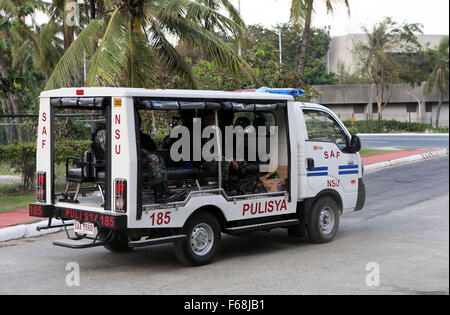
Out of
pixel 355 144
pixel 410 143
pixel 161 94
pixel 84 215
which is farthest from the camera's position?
pixel 410 143

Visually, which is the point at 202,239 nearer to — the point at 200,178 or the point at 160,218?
the point at 160,218

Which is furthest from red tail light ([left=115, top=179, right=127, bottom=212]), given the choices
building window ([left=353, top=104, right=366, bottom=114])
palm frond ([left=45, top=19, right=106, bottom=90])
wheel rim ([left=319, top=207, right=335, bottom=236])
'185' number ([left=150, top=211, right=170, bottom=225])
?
building window ([left=353, top=104, right=366, bottom=114])

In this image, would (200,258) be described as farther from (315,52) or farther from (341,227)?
(315,52)

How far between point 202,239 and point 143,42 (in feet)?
22.3

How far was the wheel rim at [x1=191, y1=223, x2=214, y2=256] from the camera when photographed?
324 inches

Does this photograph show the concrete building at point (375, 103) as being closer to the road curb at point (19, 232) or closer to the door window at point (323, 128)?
the door window at point (323, 128)

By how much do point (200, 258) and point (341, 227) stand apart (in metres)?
3.75

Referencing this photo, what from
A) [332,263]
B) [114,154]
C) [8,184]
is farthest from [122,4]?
[332,263]

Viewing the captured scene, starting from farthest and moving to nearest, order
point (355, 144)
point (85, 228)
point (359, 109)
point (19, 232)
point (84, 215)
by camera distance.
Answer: point (359, 109), point (19, 232), point (355, 144), point (85, 228), point (84, 215)

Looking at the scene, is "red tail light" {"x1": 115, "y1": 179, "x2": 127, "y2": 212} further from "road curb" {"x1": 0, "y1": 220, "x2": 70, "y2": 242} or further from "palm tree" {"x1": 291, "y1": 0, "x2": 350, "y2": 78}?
"palm tree" {"x1": 291, "y1": 0, "x2": 350, "y2": 78}

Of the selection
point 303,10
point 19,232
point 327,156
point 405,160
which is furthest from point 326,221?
point 405,160

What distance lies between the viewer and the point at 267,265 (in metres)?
8.32

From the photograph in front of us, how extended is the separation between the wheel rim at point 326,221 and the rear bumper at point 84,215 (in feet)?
11.6

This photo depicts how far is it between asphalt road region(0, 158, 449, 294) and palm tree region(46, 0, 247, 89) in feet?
13.1
